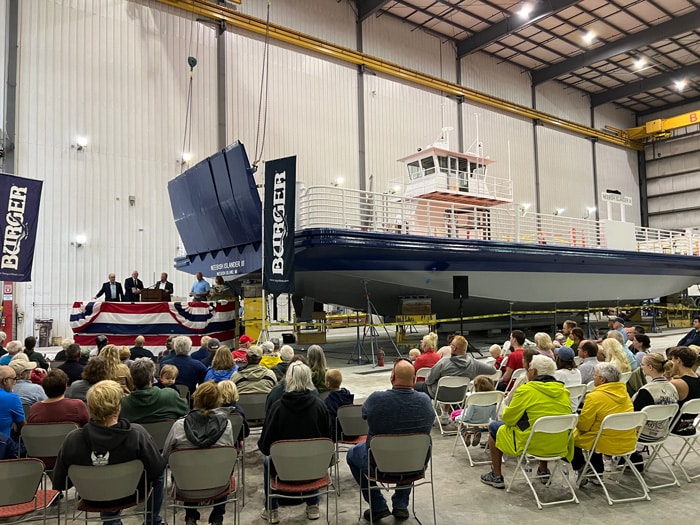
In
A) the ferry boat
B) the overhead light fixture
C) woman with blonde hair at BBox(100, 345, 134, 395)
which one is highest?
the overhead light fixture

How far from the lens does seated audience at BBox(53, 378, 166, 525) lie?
122 inches

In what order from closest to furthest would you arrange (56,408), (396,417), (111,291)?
(396,417), (56,408), (111,291)

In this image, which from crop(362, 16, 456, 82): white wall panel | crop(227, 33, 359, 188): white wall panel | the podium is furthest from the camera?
crop(362, 16, 456, 82): white wall panel

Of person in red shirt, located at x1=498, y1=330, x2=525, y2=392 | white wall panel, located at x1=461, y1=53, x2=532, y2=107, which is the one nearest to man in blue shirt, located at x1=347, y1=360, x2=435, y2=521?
person in red shirt, located at x1=498, y1=330, x2=525, y2=392

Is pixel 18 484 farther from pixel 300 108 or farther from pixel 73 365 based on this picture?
pixel 300 108

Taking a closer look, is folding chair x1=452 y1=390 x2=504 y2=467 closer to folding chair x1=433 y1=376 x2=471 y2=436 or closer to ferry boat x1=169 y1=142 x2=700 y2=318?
folding chair x1=433 y1=376 x2=471 y2=436

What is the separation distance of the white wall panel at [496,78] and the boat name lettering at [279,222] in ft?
63.6

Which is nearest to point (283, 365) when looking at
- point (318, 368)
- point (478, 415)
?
point (318, 368)

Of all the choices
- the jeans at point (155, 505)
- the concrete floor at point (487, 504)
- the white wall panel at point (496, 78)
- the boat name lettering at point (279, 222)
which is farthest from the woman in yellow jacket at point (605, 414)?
the white wall panel at point (496, 78)

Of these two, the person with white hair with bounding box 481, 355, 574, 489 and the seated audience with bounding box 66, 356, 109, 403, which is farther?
the seated audience with bounding box 66, 356, 109, 403

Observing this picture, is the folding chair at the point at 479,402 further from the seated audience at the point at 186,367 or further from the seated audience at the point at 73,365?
the seated audience at the point at 73,365

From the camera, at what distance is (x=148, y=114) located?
688 inches

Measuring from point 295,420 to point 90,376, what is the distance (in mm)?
2217

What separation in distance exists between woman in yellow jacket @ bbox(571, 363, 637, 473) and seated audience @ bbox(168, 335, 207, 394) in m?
4.10
